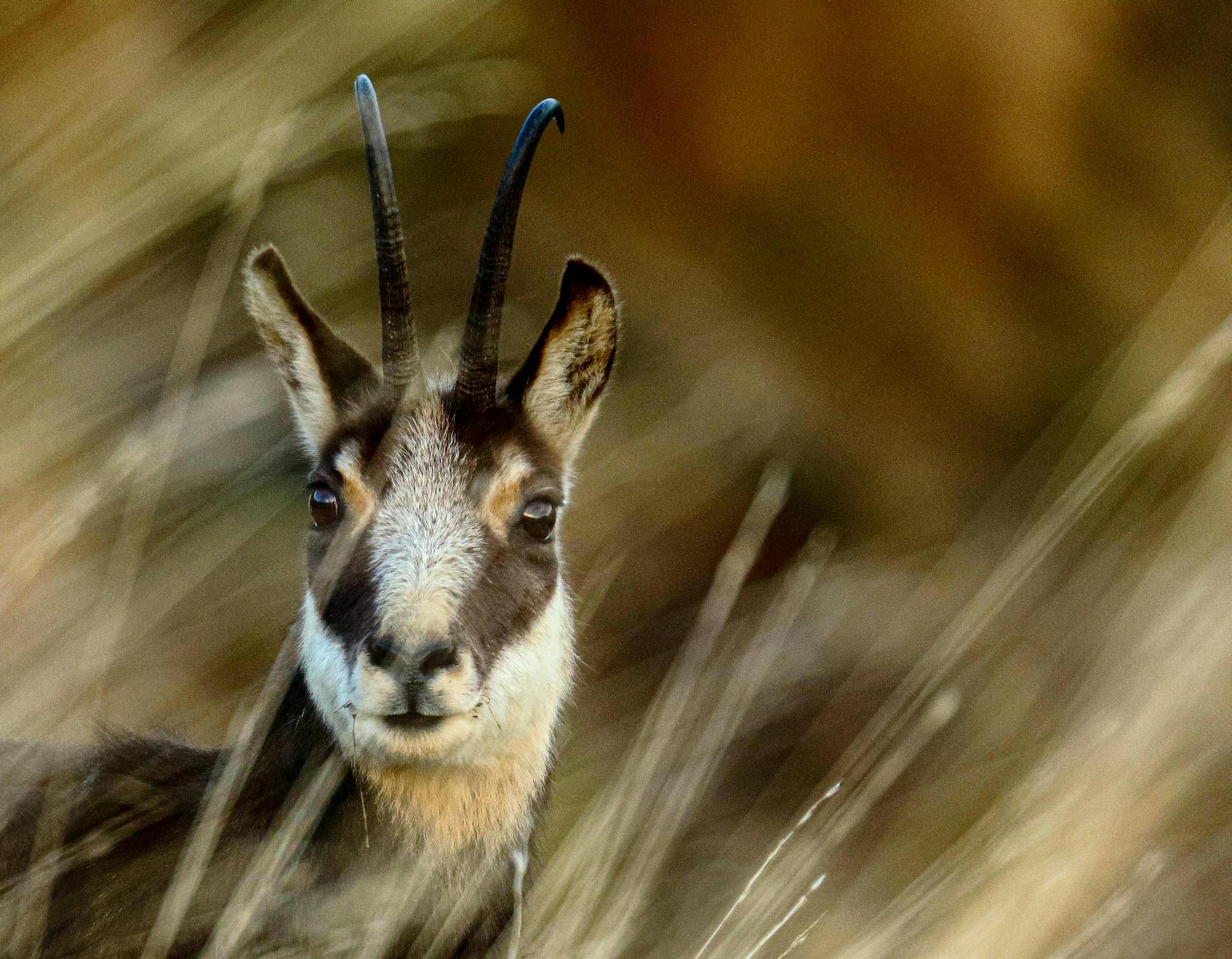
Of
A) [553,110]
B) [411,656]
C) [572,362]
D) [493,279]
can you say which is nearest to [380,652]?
[411,656]

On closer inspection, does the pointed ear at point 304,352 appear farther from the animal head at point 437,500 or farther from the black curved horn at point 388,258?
the black curved horn at point 388,258

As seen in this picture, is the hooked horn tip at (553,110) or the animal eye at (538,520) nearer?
the hooked horn tip at (553,110)

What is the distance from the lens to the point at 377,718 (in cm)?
259

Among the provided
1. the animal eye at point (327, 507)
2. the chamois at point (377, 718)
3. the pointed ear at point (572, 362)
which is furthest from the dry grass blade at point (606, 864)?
the animal eye at point (327, 507)

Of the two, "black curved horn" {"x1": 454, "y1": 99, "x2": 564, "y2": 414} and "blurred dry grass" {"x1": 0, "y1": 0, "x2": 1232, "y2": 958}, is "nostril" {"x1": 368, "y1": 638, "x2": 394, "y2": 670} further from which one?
"blurred dry grass" {"x1": 0, "y1": 0, "x2": 1232, "y2": 958}

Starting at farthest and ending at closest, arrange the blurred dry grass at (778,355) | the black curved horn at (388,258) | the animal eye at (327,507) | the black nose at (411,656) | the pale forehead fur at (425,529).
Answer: the blurred dry grass at (778,355) < the animal eye at (327,507) < the black curved horn at (388,258) < the pale forehead fur at (425,529) < the black nose at (411,656)

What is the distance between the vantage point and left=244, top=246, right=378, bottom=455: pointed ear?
10.4ft

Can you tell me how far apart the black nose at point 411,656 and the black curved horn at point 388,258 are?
2.80ft

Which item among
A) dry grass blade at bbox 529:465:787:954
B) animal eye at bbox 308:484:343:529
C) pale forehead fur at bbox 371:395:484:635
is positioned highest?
animal eye at bbox 308:484:343:529

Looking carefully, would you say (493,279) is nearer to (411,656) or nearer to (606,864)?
(411,656)

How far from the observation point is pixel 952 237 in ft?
17.9

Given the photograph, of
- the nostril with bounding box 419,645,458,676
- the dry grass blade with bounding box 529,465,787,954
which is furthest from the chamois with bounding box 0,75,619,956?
the dry grass blade with bounding box 529,465,787,954

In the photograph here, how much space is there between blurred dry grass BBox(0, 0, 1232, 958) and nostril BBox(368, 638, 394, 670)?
138cm

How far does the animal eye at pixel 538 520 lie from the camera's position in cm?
311
